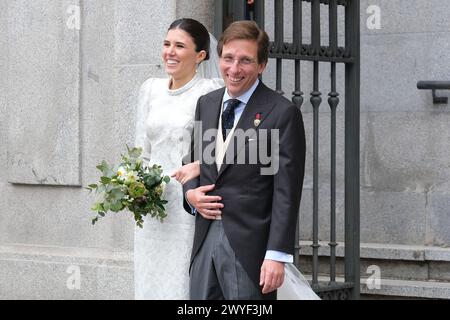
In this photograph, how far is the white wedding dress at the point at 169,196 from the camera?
19.7ft

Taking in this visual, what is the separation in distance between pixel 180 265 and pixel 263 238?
1007 millimetres

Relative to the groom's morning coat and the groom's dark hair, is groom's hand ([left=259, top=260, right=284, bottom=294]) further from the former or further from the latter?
the groom's dark hair

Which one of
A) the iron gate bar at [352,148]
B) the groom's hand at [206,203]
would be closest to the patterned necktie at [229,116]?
the groom's hand at [206,203]

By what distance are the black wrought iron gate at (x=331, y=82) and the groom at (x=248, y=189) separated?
2.31m

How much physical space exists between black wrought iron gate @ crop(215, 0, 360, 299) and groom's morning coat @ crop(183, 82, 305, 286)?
2387 millimetres

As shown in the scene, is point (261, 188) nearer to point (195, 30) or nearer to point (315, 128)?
point (195, 30)

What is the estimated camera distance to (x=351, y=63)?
322 inches

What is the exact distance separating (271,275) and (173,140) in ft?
4.04

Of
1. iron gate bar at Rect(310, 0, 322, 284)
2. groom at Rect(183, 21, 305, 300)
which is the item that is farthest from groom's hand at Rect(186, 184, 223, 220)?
iron gate bar at Rect(310, 0, 322, 284)

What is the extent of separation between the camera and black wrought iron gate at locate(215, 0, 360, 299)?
7.64m
